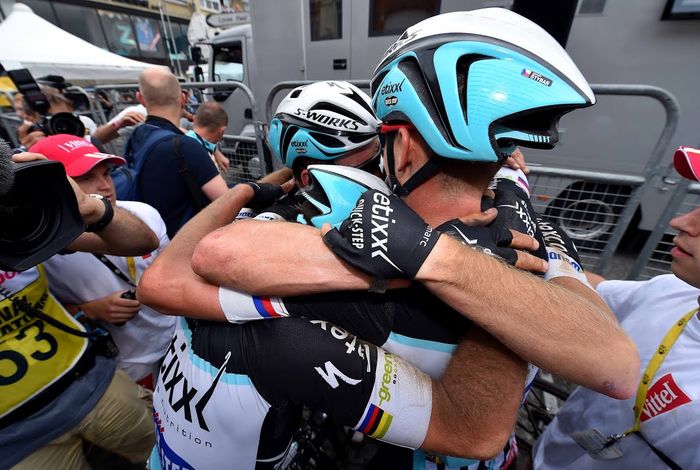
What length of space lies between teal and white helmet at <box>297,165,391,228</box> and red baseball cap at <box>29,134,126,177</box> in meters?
1.94

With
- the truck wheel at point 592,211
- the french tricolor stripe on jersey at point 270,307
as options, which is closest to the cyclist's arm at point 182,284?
the french tricolor stripe on jersey at point 270,307

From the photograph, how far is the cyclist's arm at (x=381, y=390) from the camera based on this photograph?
41.9 inches

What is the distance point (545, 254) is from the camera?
142 centimetres

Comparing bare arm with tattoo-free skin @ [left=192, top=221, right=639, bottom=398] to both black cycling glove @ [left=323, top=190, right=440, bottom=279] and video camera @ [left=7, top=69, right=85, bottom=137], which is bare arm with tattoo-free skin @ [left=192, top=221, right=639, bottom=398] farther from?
video camera @ [left=7, top=69, right=85, bottom=137]

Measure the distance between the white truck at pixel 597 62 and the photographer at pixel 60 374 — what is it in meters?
2.50

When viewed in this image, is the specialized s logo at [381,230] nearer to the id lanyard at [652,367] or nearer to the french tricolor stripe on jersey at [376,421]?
the french tricolor stripe on jersey at [376,421]

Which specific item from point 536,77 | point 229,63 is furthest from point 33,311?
point 229,63

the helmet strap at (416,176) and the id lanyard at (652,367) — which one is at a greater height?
the helmet strap at (416,176)

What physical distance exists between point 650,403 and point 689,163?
120 centimetres

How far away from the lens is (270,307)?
1.13 metres

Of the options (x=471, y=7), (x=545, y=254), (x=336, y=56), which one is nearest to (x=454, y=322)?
(x=545, y=254)

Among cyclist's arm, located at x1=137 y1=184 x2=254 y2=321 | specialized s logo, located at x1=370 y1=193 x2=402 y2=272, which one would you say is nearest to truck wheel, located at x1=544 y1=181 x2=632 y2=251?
specialized s logo, located at x1=370 y1=193 x2=402 y2=272

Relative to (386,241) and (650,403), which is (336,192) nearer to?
(386,241)

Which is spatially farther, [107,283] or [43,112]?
[43,112]
